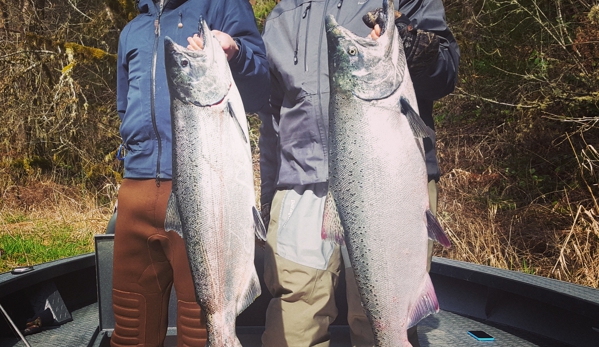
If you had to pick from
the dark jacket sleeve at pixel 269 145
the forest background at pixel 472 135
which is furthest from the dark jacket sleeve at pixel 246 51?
the forest background at pixel 472 135

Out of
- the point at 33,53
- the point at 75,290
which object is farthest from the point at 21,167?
the point at 75,290

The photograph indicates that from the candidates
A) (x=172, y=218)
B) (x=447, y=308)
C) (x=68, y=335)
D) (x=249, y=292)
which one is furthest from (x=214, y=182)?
(x=447, y=308)

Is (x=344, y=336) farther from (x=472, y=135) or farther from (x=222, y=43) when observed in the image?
(x=472, y=135)

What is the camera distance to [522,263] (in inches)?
280

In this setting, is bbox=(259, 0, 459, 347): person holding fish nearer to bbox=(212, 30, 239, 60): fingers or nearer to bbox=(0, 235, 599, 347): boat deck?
bbox=(212, 30, 239, 60): fingers

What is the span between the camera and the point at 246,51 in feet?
6.82

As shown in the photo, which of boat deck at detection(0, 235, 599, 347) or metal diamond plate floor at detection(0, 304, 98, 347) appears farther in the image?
metal diamond plate floor at detection(0, 304, 98, 347)

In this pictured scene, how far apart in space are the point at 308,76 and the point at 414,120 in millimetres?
914

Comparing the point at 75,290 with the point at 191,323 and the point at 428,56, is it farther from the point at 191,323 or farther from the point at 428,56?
the point at 428,56

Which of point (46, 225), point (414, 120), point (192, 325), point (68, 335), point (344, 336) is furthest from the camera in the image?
point (46, 225)

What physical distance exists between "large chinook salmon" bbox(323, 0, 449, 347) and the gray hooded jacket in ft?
1.93

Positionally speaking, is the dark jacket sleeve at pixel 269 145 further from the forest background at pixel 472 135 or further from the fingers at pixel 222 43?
the forest background at pixel 472 135

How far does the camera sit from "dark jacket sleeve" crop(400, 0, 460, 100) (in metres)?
2.00

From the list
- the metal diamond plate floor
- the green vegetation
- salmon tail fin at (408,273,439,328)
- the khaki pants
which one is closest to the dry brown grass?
the khaki pants
